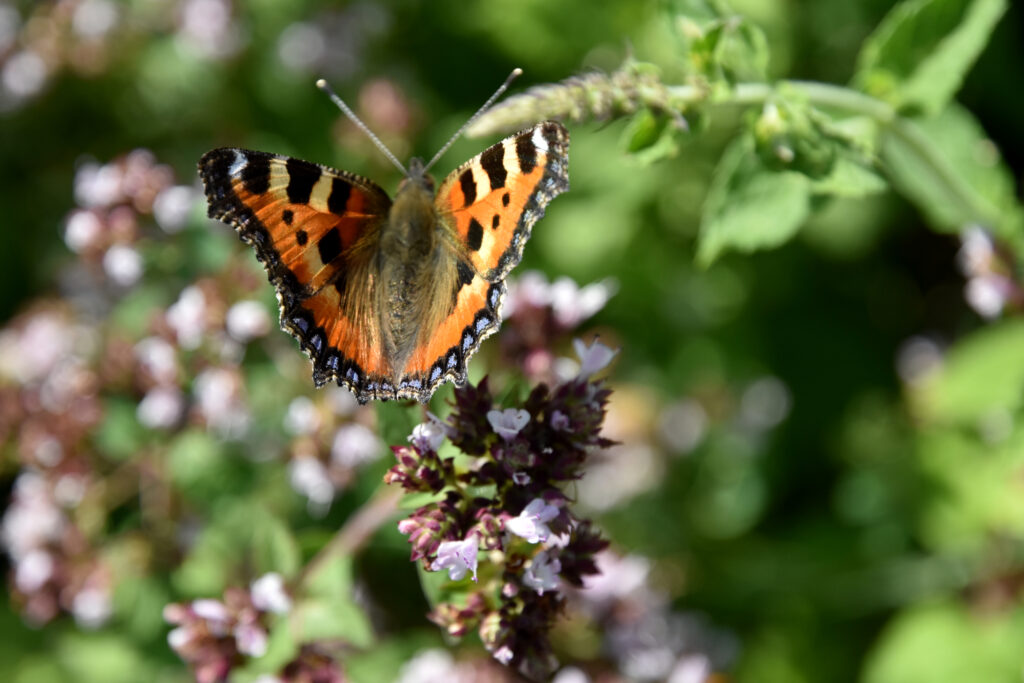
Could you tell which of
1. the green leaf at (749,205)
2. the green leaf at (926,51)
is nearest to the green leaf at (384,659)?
the green leaf at (749,205)

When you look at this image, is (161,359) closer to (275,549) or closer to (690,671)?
(275,549)

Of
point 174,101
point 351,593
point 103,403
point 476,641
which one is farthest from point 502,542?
point 174,101

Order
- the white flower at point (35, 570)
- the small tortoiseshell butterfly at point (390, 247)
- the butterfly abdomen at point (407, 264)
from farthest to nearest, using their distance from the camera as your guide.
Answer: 1. the white flower at point (35, 570)
2. the butterfly abdomen at point (407, 264)
3. the small tortoiseshell butterfly at point (390, 247)

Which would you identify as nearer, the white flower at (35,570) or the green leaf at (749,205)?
the green leaf at (749,205)

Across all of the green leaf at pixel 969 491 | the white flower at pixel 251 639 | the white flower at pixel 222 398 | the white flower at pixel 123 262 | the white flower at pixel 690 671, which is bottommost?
the green leaf at pixel 969 491

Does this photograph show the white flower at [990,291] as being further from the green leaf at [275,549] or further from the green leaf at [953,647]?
the green leaf at [275,549]

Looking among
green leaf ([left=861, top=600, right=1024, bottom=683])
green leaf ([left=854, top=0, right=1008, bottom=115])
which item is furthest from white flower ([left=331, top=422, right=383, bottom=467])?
green leaf ([left=861, top=600, right=1024, bottom=683])
